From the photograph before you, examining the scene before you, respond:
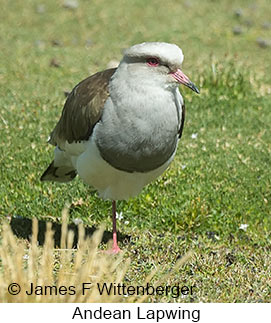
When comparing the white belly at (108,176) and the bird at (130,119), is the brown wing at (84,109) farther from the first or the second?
the white belly at (108,176)

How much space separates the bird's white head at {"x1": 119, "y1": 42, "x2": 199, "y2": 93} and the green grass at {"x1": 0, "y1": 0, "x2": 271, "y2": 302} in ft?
5.21

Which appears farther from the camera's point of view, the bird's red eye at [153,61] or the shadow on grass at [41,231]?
the shadow on grass at [41,231]

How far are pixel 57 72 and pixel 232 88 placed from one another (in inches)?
112

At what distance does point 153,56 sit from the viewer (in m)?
5.38

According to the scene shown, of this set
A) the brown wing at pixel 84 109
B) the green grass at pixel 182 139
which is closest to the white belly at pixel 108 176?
the brown wing at pixel 84 109

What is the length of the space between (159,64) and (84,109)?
84 cm

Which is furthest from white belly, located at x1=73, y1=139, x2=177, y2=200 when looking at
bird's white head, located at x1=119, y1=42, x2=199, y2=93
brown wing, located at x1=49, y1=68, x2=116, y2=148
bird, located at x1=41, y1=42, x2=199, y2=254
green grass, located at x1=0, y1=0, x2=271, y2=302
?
bird's white head, located at x1=119, y1=42, x2=199, y2=93

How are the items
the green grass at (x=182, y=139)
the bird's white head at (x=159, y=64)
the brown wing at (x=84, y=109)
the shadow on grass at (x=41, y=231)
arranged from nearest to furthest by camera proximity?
the bird's white head at (x=159, y=64) → the brown wing at (x=84, y=109) → the green grass at (x=182, y=139) → the shadow on grass at (x=41, y=231)

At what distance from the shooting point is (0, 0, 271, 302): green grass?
634cm

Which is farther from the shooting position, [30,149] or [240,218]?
[30,149]

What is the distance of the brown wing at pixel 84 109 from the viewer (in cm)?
570

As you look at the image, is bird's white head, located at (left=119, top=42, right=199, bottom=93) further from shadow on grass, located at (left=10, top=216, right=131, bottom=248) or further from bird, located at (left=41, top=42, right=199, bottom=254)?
shadow on grass, located at (left=10, top=216, right=131, bottom=248)
